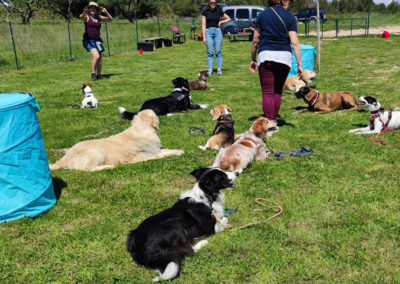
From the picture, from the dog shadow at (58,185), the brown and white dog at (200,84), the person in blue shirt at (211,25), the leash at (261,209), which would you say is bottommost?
the leash at (261,209)

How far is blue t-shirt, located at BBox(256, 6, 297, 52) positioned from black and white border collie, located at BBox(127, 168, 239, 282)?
3.55 m

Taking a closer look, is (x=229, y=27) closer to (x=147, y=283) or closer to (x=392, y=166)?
(x=392, y=166)

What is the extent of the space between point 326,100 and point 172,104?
162 inches

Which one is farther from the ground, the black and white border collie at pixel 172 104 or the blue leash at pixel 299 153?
the black and white border collie at pixel 172 104

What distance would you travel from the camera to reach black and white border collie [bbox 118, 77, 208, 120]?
8.77 m

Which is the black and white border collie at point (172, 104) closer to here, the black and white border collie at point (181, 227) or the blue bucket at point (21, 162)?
the blue bucket at point (21, 162)

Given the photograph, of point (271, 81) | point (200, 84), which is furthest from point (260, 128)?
point (200, 84)

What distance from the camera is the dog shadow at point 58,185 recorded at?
490 centimetres

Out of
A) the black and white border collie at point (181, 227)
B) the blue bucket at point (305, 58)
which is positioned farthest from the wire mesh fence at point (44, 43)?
the black and white border collie at point (181, 227)

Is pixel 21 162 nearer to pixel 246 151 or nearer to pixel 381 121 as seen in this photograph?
pixel 246 151

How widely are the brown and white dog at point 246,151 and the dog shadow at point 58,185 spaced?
239 centimetres

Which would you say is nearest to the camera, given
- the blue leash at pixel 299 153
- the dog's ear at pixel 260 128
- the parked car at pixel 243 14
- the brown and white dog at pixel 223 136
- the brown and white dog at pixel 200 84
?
the dog's ear at pixel 260 128

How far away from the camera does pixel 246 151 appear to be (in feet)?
18.2

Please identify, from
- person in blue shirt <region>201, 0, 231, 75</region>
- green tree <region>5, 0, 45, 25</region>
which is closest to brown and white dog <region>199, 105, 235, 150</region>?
person in blue shirt <region>201, 0, 231, 75</region>
